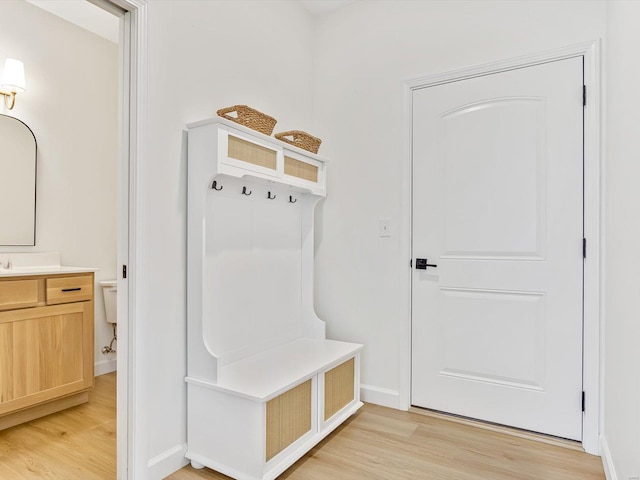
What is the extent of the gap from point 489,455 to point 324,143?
2162 millimetres

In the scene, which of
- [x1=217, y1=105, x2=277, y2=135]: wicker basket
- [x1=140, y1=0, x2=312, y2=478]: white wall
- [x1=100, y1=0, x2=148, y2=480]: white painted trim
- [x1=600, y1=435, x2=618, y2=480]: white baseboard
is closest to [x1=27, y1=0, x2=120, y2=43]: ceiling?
[x1=140, y1=0, x2=312, y2=478]: white wall

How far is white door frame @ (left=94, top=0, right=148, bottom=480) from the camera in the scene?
5.62 feet

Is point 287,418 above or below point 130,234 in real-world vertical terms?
below

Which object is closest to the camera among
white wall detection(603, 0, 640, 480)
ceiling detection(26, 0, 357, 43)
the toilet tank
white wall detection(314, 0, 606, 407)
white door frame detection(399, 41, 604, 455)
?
white wall detection(603, 0, 640, 480)

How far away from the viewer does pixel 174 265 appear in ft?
6.19

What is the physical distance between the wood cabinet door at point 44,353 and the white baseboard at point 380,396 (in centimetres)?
186

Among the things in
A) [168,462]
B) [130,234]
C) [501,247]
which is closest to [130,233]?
[130,234]

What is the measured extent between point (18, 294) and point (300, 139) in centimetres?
191

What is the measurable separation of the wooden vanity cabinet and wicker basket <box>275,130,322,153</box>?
1.67 meters

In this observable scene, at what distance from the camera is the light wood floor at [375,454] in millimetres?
1842

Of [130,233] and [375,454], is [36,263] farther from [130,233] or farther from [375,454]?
[375,454]

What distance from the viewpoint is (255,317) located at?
230 cm

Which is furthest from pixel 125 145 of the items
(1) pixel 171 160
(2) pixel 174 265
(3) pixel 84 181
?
(3) pixel 84 181

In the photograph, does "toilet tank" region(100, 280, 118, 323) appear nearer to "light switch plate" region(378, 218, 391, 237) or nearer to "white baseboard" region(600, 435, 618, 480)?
"light switch plate" region(378, 218, 391, 237)
